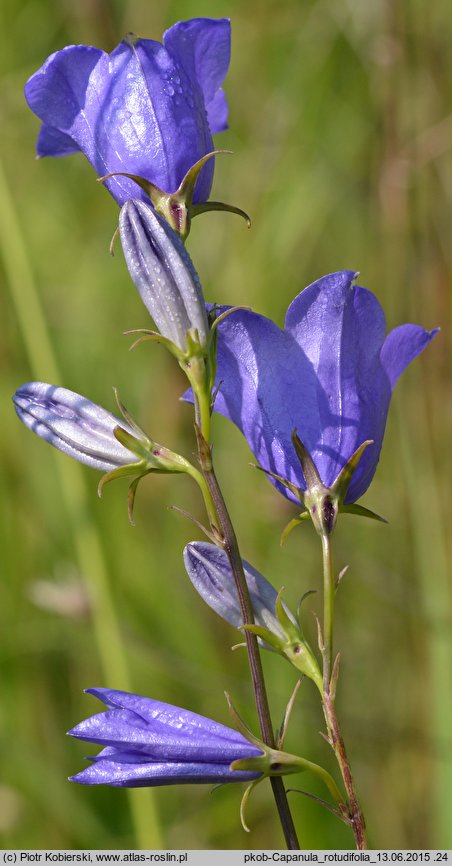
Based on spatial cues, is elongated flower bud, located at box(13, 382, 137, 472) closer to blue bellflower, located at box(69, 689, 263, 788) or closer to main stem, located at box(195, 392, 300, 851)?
main stem, located at box(195, 392, 300, 851)

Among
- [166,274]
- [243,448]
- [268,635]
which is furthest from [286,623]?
[243,448]

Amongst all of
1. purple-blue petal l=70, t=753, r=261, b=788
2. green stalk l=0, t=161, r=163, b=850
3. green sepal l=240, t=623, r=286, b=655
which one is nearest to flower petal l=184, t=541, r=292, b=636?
green sepal l=240, t=623, r=286, b=655

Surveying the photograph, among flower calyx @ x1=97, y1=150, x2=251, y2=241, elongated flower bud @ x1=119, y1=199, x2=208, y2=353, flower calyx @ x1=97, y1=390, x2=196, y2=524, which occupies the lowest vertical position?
flower calyx @ x1=97, y1=390, x2=196, y2=524

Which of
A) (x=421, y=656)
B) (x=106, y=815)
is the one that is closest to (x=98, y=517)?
(x=106, y=815)

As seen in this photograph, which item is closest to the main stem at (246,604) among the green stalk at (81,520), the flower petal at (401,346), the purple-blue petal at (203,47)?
the flower petal at (401,346)

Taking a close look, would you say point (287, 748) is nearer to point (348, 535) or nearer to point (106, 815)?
point (106, 815)

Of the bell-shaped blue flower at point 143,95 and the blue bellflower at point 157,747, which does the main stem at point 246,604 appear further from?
the bell-shaped blue flower at point 143,95
